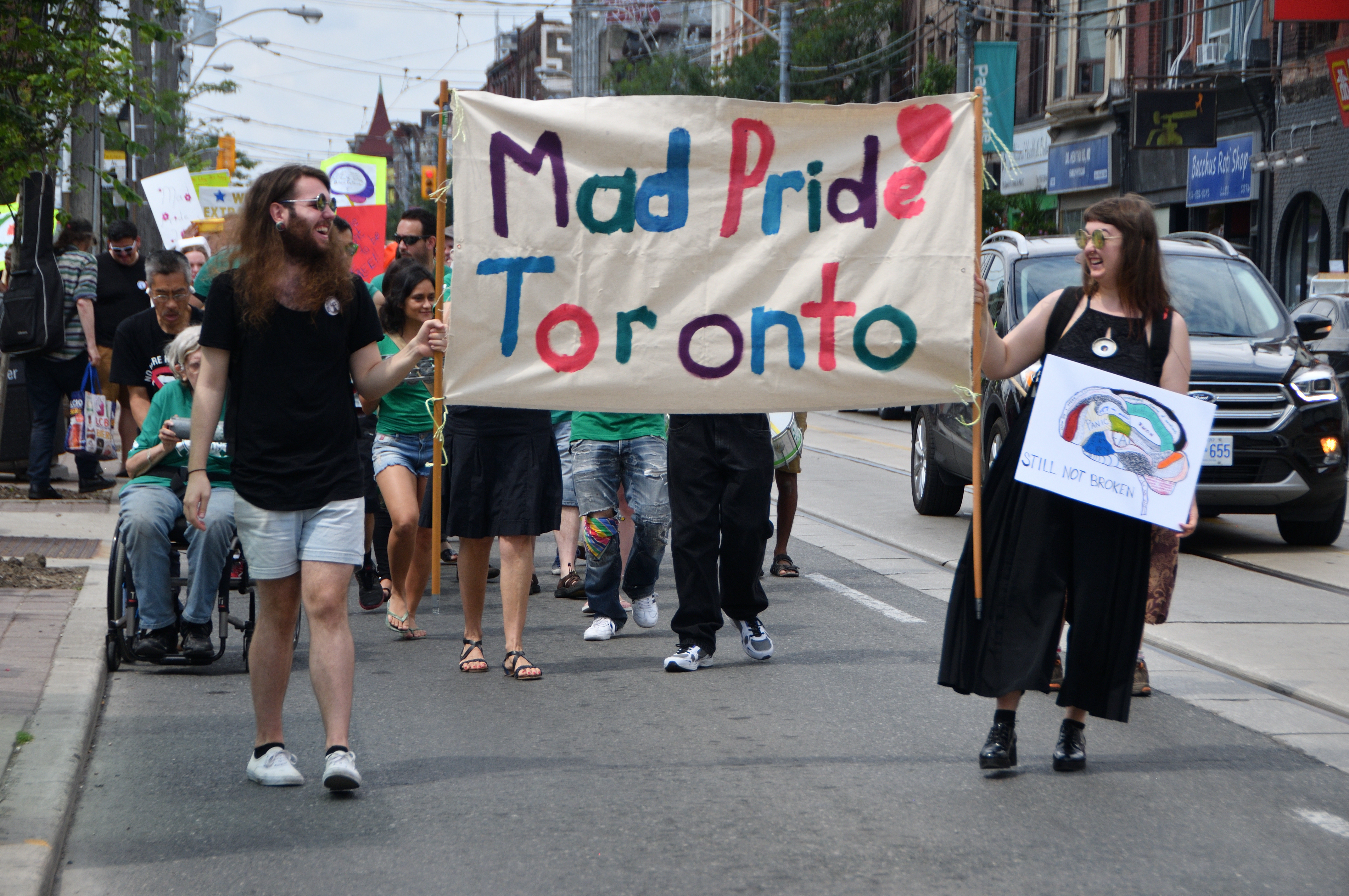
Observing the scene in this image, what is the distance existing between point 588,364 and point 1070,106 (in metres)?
30.2

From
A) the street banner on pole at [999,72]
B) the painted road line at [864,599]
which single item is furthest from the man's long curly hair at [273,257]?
the street banner on pole at [999,72]

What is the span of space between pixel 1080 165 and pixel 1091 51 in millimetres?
2581

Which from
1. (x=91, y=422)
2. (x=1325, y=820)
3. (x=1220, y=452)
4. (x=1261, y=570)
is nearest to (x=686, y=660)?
(x=1325, y=820)

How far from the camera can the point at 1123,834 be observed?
4.56 meters

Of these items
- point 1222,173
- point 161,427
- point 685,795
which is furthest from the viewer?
point 1222,173

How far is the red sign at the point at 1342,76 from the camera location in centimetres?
2316

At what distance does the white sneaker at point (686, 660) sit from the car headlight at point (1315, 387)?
5327 millimetres

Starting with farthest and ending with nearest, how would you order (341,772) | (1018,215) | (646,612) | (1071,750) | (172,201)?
(1018,215) < (172,201) < (646,612) < (1071,750) < (341,772)

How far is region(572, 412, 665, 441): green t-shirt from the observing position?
763cm

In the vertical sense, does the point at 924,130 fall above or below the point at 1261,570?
above

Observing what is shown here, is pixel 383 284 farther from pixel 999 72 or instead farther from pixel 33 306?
pixel 999 72

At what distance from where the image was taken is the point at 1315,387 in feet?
33.9

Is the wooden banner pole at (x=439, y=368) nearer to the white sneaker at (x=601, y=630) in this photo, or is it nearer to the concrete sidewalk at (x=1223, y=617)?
the white sneaker at (x=601, y=630)

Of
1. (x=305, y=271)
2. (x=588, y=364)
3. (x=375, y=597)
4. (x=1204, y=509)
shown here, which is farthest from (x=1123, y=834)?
(x=1204, y=509)
